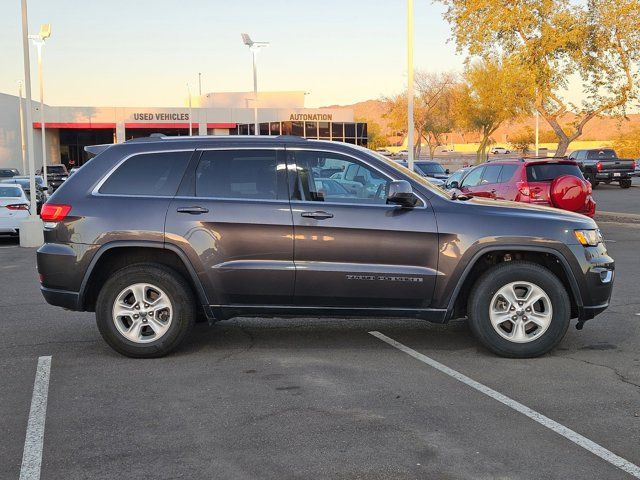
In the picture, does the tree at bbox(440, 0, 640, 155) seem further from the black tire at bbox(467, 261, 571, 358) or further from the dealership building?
the dealership building

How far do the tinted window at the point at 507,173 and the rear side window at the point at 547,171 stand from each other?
307 millimetres

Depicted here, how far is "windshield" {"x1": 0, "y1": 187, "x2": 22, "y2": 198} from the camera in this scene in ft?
62.8

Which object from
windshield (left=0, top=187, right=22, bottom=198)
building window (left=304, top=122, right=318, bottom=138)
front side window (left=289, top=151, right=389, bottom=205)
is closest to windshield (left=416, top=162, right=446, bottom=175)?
windshield (left=0, top=187, right=22, bottom=198)

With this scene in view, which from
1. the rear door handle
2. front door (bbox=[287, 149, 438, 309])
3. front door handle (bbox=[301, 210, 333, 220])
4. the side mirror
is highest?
the side mirror

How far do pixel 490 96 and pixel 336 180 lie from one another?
37771mm

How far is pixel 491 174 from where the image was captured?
53.2ft

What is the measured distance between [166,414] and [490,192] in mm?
11737

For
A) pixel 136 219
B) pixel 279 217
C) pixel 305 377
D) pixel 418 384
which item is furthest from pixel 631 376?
pixel 136 219

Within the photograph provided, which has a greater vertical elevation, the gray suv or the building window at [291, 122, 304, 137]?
the building window at [291, 122, 304, 137]

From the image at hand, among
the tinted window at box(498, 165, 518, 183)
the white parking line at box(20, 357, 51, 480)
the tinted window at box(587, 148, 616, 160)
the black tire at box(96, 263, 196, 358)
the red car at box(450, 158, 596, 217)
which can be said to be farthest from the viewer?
the tinted window at box(587, 148, 616, 160)

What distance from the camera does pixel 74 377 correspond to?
20.4 ft

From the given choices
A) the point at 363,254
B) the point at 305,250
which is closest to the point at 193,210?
the point at 305,250

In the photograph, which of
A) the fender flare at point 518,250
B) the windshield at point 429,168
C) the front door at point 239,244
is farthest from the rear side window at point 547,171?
the windshield at point 429,168

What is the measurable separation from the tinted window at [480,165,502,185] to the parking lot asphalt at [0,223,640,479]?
26.4 ft
